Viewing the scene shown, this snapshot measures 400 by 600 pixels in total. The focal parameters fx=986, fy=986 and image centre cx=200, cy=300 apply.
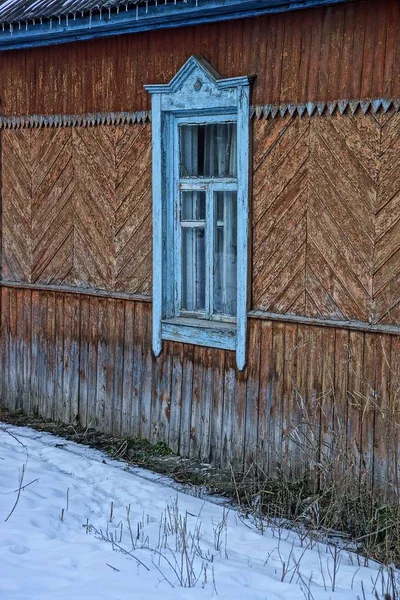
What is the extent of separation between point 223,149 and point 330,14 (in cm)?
143

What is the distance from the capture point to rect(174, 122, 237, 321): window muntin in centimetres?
767

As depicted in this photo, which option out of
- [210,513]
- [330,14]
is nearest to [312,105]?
[330,14]

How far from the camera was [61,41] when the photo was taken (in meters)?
8.73

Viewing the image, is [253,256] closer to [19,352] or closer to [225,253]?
[225,253]

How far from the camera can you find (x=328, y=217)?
681 centimetres

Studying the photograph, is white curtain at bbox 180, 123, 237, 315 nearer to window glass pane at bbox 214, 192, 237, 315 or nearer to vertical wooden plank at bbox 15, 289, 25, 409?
window glass pane at bbox 214, 192, 237, 315

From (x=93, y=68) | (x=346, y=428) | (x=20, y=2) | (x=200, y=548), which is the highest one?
(x=20, y=2)

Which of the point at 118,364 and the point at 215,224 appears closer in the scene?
the point at 215,224

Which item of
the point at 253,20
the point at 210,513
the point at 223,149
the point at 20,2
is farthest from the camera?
the point at 20,2

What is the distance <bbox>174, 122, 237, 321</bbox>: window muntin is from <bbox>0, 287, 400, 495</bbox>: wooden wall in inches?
16.3

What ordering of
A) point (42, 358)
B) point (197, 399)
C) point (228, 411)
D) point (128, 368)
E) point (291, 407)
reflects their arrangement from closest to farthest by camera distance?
point (291, 407)
point (228, 411)
point (197, 399)
point (128, 368)
point (42, 358)

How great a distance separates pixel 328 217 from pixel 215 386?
1.74m

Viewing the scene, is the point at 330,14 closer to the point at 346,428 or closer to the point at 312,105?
the point at 312,105

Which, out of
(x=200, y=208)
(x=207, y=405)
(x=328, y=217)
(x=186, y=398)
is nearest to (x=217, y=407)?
(x=207, y=405)
